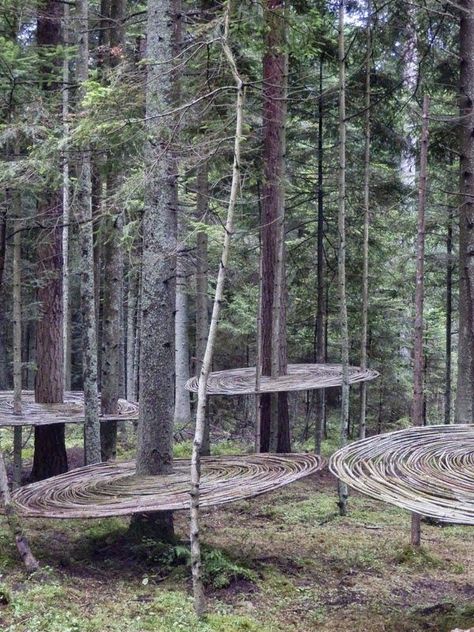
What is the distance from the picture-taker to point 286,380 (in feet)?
31.1

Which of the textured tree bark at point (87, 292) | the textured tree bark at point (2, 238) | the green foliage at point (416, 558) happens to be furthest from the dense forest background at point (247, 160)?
the green foliage at point (416, 558)

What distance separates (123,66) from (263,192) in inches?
225

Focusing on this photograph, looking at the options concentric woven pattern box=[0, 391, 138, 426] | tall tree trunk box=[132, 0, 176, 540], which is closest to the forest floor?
tall tree trunk box=[132, 0, 176, 540]

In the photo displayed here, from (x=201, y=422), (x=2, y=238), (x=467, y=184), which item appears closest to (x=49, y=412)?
(x=2, y=238)

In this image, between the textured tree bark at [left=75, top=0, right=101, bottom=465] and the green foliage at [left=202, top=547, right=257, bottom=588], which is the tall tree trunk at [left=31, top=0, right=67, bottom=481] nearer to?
the textured tree bark at [left=75, top=0, right=101, bottom=465]

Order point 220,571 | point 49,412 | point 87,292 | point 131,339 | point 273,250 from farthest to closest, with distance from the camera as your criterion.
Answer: point 131,339 < point 273,250 < point 49,412 < point 87,292 < point 220,571

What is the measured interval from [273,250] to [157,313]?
5.10 meters

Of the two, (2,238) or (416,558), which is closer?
(416,558)

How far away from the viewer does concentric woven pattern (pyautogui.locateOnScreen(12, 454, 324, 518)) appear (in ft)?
15.4

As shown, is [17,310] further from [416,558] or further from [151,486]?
[416,558]

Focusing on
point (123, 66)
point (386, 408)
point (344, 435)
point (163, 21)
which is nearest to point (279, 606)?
point (344, 435)

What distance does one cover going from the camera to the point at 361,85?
10.6m

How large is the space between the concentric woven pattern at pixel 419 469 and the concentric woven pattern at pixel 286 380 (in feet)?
9.17

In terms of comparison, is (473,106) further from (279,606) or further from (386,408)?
(386,408)
